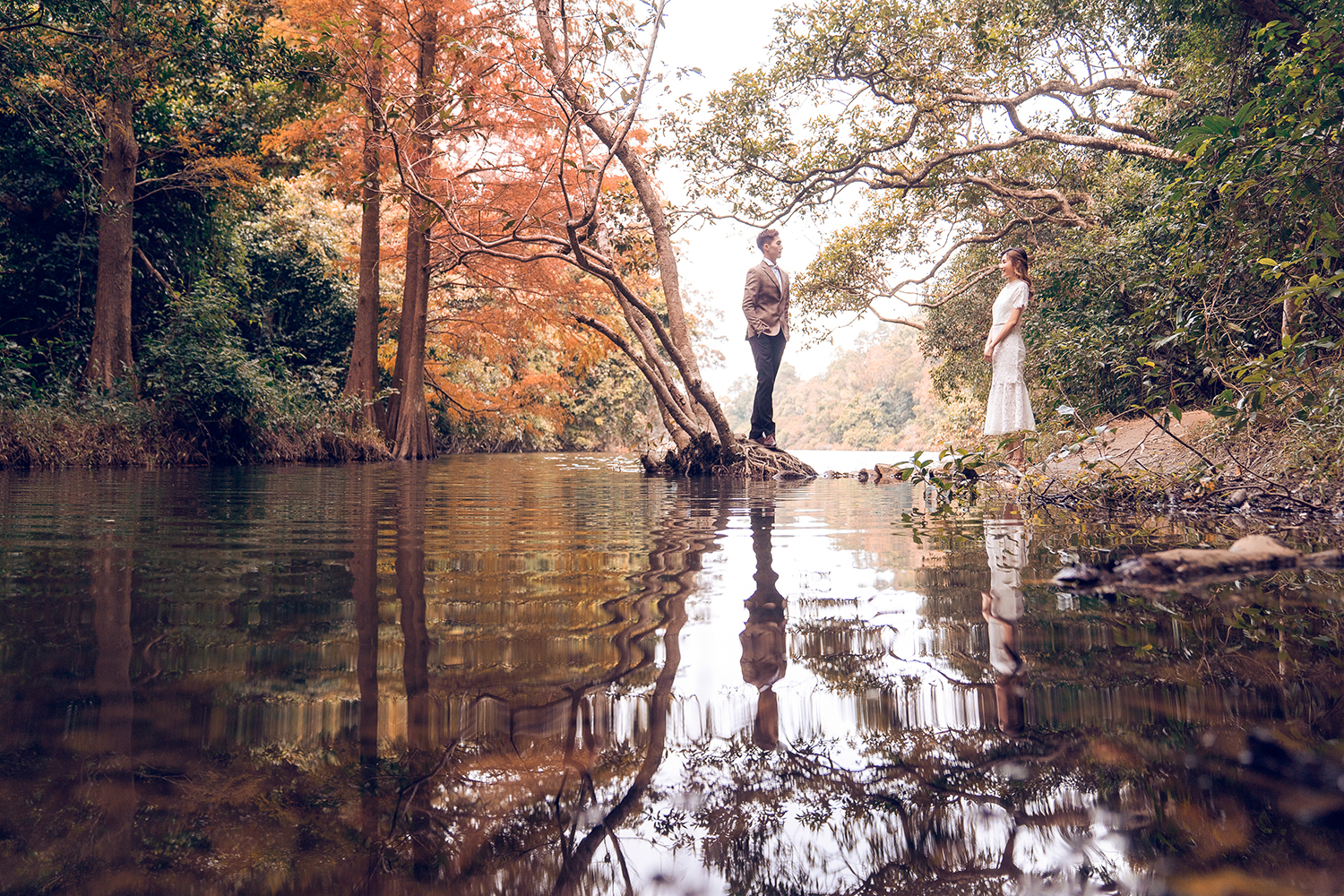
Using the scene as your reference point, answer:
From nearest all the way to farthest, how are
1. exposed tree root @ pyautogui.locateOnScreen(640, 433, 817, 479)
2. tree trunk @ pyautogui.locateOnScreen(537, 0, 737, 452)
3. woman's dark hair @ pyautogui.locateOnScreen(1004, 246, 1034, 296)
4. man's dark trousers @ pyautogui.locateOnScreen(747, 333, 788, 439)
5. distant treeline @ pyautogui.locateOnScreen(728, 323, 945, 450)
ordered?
woman's dark hair @ pyautogui.locateOnScreen(1004, 246, 1034, 296), tree trunk @ pyautogui.locateOnScreen(537, 0, 737, 452), exposed tree root @ pyautogui.locateOnScreen(640, 433, 817, 479), man's dark trousers @ pyautogui.locateOnScreen(747, 333, 788, 439), distant treeline @ pyautogui.locateOnScreen(728, 323, 945, 450)

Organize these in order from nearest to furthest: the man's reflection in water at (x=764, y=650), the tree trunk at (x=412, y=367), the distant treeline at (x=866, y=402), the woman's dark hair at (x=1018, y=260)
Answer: the man's reflection in water at (x=764, y=650) → the woman's dark hair at (x=1018, y=260) → the tree trunk at (x=412, y=367) → the distant treeline at (x=866, y=402)

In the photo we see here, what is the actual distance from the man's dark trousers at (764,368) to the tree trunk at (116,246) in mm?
8032

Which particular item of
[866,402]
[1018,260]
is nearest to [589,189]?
[1018,260]

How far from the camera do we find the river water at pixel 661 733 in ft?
2.37

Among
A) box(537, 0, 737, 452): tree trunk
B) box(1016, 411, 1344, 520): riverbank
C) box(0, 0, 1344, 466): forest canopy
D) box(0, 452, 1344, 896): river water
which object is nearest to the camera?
box(0, 452, 1344, 896): river water

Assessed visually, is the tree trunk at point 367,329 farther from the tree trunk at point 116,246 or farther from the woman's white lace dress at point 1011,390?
the woman's white lace dress at point 1011,390

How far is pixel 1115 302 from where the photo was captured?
8.15 metres

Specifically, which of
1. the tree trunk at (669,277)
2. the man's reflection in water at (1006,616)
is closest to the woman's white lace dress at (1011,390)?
the tree trunk at (669,277)

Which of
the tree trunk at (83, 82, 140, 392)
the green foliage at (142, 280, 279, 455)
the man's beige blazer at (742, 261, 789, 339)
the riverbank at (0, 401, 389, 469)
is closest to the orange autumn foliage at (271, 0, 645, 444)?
the tree trunk at (83, 82, 140, 392)

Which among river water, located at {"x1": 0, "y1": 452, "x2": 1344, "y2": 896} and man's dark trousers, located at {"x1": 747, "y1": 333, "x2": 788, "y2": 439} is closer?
river water, located at {"x1": 0, "y1": 452, "x2": 1344, "y2": 896}

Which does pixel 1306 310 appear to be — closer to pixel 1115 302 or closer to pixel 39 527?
pixel 1115 302

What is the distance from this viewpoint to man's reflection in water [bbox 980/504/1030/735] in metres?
1.12

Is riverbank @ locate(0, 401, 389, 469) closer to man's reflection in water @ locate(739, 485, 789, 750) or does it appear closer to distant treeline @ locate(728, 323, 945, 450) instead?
man's reflection in water @ locate(739, 485, 789, 750)

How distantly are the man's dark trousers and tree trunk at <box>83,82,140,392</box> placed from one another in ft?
26.4
